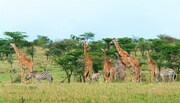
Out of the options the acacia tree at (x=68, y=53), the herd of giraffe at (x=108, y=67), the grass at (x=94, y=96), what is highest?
the acacia tree at (x=68, y=53)

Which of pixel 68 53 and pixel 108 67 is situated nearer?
pixel 108 67

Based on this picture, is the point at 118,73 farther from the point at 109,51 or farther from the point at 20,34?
the point at 20,34

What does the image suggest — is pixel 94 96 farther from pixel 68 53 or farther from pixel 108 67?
pixel 68 53

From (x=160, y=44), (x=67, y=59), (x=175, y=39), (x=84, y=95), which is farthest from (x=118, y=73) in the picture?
(x=175, y=39)

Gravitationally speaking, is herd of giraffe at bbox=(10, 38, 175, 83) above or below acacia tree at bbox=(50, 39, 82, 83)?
below

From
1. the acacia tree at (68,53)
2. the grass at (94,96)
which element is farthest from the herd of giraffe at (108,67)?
the acacia tree at (68,53)

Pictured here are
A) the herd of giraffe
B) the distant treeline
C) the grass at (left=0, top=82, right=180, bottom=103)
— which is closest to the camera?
the grass at (left=0, top=82, right=180, bottom=103)

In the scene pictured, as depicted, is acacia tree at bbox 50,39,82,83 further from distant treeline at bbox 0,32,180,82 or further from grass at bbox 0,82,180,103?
grass at bbox 0,82,180,103

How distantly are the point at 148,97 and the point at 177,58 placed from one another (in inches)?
846

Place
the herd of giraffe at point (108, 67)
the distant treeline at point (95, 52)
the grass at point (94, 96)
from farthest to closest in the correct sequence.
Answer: the distant treeline at point (95, 52), the herd of giraffe at point (108, 67), the grass at point (94, 96)

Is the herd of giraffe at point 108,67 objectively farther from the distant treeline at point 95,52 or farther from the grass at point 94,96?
the grass at point 94,96

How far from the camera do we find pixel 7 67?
1816 inches

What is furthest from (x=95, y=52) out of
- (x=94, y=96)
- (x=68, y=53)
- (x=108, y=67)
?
(x=94, y=96)

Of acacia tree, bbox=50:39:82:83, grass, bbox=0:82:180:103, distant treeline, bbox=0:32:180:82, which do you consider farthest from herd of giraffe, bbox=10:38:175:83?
acacia tree, bbox=50:39:82:83
